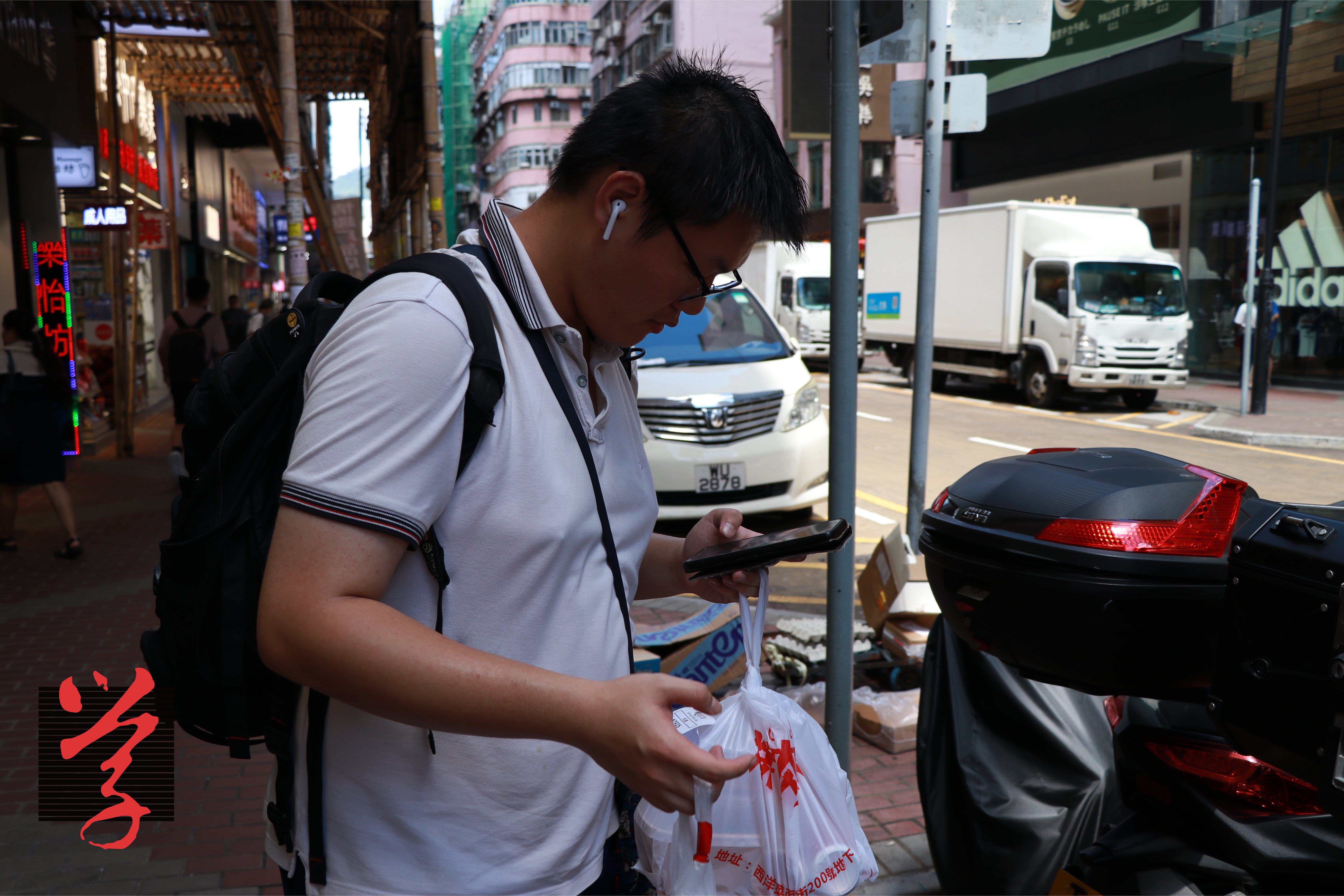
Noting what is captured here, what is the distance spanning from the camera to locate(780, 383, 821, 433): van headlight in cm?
747

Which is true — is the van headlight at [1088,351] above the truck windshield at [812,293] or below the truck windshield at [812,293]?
below

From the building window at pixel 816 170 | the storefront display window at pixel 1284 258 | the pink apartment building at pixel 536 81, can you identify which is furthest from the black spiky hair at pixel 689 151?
the pink apartment building at pixel 536 81

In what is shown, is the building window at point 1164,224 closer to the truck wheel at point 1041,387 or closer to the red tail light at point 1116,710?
the truck wheel at point 1041,387

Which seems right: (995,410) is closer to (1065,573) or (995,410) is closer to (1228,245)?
(1228,245)

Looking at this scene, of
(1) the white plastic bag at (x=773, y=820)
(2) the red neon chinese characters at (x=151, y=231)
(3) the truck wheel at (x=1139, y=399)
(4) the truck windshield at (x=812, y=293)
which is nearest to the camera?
(1) the white plastic bag at (x=773, y=820)

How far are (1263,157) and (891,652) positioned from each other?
1786 centimetres

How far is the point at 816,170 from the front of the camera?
116 ft

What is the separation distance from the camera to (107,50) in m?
11.9

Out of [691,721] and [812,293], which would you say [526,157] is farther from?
[691,721]

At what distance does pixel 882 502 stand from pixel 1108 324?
8341 mm

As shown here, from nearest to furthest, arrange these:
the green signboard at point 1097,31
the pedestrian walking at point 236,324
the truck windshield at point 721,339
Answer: the truck windshield at point 721,339, the pedestrian walking at point 236,324, the green signboard at point 1097,31

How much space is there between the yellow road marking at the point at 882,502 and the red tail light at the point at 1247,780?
6724 mm

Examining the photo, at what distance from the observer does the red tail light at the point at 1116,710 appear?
7.16 ft

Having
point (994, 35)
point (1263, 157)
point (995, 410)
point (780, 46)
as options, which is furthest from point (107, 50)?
point (780, 46)
